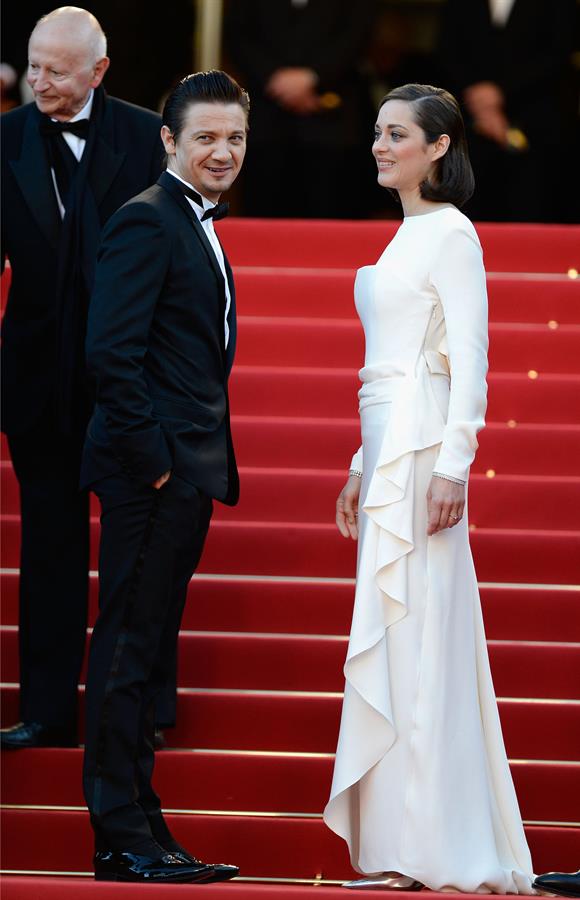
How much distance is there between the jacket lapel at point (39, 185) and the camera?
4.68 metres

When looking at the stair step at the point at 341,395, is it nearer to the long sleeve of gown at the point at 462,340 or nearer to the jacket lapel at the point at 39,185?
the jacket lapel at the point at 39,185

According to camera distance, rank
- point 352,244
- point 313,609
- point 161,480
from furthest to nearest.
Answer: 1. point 352,244
2. point 313,609
3. point 161,480

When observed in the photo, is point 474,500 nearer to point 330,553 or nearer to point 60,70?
point 330,553

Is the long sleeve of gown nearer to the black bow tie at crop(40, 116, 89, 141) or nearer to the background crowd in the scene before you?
the black bow tie at crop(40, 116, 89, 141)

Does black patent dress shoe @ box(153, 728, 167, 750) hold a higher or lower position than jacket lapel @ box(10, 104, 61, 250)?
lower

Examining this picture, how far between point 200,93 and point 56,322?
99 centimetres

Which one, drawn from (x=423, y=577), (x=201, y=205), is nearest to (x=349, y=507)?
(x=423, y=577)

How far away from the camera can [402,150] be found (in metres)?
4.00

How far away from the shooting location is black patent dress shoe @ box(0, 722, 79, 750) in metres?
4.66

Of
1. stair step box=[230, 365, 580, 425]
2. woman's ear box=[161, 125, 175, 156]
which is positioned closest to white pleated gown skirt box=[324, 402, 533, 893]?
woman's ear box=[161, 125, 175, 156]

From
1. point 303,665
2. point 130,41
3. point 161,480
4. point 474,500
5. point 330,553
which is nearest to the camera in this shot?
point 161,480

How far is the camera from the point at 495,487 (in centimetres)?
572

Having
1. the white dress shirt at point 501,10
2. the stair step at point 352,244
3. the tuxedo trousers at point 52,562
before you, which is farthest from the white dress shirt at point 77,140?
the white dress shirt at point 501,10

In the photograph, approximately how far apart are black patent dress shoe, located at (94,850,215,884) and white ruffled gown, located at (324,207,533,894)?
0.34 meters
